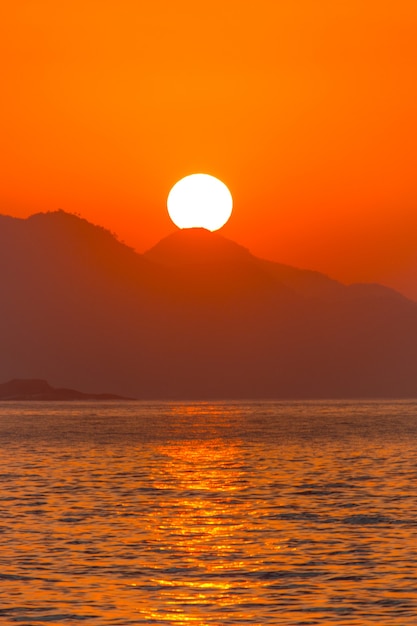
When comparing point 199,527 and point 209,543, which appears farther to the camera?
point 199,527

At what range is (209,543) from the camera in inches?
1654

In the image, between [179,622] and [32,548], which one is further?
[32,548]

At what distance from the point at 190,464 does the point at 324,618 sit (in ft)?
187

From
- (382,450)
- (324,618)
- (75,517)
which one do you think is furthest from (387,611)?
(382,450)

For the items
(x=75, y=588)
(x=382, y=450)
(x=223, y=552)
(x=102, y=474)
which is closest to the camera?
(x=75, y=588)

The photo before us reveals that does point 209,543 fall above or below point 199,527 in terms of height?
below

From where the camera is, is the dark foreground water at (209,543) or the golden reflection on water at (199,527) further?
the golden reflection on water at (199,527)

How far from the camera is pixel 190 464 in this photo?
85.4m

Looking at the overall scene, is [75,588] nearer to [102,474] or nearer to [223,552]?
[223,552]

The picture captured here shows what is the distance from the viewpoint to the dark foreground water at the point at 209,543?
30.2 meters

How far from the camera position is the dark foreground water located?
30.2 metres

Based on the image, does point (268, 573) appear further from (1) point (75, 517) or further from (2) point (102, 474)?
(2) point (102, 474)

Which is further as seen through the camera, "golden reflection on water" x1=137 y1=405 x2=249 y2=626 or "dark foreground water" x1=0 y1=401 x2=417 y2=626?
"golden reflection on water" x1=137 y1=405 x2=249 y2=626

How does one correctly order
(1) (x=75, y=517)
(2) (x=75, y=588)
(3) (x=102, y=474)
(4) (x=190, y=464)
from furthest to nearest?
(4) (x=190, y=464), (3) (x=102, y=474), (1) (x=75, y=517), (2) (x=75, y=588)
